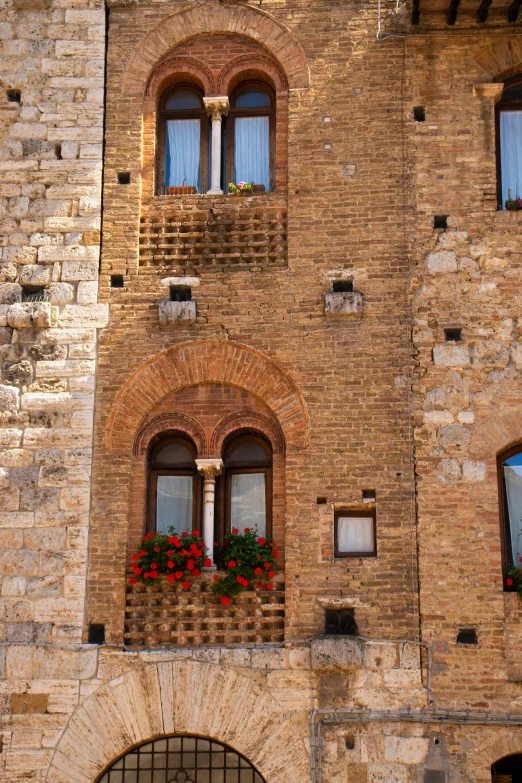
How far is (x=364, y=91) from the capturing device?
45.1 feet

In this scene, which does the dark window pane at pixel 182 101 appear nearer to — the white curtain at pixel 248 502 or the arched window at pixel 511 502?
the white curtain at pixel 248 502

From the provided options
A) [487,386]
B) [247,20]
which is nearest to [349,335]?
[487,386]

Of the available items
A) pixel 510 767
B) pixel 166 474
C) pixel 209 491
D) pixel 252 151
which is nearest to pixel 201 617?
pixel 209 491

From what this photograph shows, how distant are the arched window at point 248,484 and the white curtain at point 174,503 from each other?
0.43m

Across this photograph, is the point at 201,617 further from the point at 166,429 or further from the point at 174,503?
the point at 166,429

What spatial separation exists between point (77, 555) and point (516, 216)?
20.1 ft

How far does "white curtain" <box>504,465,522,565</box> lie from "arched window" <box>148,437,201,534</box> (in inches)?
132

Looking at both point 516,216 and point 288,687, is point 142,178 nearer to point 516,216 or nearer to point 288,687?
A: point 516,216

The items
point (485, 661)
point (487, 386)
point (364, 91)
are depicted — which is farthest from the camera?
point (364, 91)

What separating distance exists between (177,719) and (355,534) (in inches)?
104

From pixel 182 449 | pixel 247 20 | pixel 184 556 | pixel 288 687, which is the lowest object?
pixel 288 687

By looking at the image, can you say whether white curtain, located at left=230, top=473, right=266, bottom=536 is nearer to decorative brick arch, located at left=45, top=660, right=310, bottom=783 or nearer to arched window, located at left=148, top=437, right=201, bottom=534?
arched window, located at left=148, top=437, right=201, bottom=534

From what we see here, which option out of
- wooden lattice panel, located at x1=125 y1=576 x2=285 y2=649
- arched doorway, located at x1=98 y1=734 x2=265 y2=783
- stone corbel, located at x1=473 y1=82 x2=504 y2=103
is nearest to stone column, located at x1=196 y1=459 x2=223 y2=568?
wooden lattice panel, located at x1=125 y1=576 x2=285 y2=649

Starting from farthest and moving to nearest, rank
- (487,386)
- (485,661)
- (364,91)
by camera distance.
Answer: (364,91) → (487,386) → (485,661)
